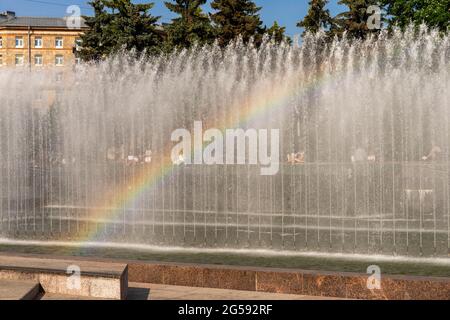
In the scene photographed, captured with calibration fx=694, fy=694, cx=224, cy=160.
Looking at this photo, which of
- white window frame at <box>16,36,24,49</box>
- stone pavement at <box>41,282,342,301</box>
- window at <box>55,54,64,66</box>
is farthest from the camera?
window at <box>55,54,64,66</box>

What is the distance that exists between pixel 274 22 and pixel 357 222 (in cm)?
3075

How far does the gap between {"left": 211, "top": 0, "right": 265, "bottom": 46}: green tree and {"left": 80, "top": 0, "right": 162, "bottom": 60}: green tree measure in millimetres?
3374

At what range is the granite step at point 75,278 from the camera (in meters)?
6.88

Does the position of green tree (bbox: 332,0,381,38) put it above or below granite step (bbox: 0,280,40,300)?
above

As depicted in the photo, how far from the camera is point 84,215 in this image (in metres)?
15.6

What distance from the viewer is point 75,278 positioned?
6.95 meters

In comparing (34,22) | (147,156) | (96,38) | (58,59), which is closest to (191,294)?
(147,156)

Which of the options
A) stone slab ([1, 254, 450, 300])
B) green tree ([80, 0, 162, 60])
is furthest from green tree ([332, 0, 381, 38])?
stone slab ([1, 254, 450, 300])

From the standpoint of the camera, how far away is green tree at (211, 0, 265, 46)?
118 ft

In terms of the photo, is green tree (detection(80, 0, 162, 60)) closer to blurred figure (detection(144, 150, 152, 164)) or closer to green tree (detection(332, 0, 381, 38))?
green tree (detection(332, 0, 381, 38))

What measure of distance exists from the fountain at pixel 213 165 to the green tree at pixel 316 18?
20.8m

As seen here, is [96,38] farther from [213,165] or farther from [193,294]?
[193,294]
